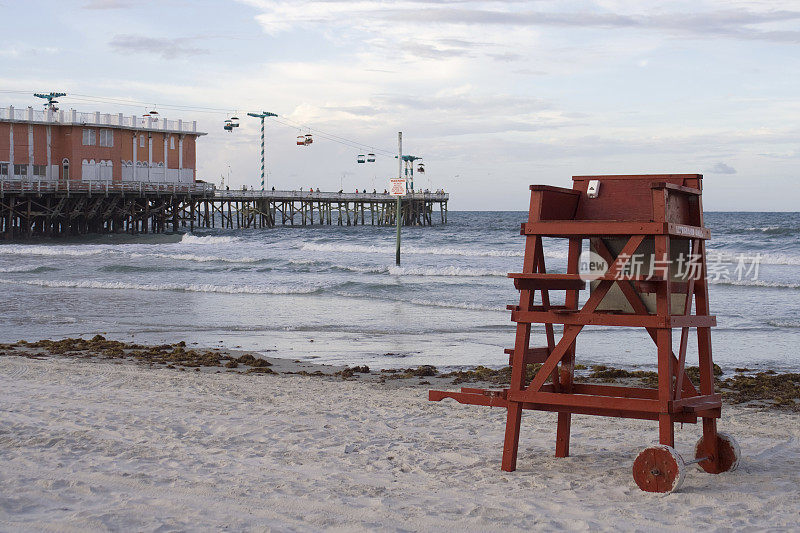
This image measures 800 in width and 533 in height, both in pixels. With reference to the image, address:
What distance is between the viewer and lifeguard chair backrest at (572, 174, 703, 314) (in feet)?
18.0

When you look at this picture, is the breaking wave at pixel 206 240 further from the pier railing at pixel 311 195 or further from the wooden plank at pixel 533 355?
the wooden plank at pixel 533 355

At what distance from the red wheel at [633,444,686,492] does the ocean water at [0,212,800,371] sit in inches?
245

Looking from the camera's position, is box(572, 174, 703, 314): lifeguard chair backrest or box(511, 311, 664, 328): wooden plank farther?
box(572, 174, 703, 314): lifeguard chair backrest

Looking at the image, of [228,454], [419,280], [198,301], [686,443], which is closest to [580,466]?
[686,443]

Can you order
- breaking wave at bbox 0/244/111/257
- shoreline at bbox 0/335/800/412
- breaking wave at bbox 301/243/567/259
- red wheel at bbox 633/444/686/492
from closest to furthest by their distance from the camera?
red wheel at bbox 633/444/686/492
shoreline at bbox 0/335/800/412
breaking wave at bbox 0/244/111/257
breaking wave at bbox 301/243/567/259

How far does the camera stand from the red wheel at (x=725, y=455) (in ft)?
18.3

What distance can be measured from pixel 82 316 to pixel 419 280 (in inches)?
462

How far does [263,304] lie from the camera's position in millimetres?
19297

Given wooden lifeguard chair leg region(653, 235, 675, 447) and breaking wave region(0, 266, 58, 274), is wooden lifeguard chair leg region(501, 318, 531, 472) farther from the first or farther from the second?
breaking wave region(0, 266, 58, 274)

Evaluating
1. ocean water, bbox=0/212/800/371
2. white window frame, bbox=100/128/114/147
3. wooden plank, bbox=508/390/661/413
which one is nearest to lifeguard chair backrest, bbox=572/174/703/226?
wooden plank, bbox=508/390/661/413

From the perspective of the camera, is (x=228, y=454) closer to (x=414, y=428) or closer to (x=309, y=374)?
(x=414, y=428)

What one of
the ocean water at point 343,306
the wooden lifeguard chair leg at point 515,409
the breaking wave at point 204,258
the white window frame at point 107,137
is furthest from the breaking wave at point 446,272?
the white window frame at point 107,137

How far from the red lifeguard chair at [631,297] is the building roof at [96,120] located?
50129 mm

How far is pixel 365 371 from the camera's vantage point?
1057cm
